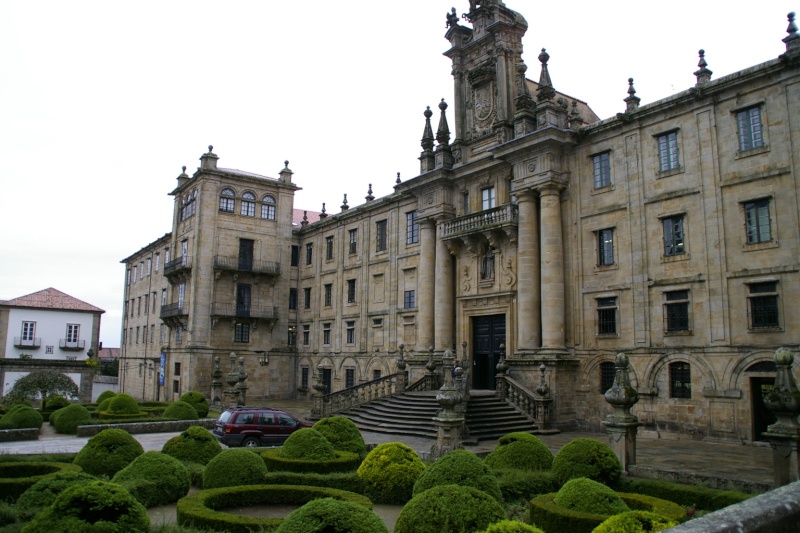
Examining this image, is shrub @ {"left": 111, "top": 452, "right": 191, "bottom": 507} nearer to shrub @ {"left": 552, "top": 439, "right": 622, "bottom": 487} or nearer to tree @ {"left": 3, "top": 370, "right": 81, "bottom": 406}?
shrub @ {"left": 552, "top": 439, "right": 622, "bottom": 487}

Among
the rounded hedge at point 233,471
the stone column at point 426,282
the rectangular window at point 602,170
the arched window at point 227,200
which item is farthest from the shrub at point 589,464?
the arched window at point 227,200

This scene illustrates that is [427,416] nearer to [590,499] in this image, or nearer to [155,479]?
[155,479]

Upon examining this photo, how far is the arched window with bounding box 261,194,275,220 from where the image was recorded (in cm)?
4747

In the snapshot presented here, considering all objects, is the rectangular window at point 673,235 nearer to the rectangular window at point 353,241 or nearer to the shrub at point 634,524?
the shrub at point 634,524

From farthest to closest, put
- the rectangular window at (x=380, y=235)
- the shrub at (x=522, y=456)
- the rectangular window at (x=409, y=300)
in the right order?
the rectangular window at (x=380, y=235) < the rectangular window at (x=409, y=300) < the shrub at (x=522, y=456)

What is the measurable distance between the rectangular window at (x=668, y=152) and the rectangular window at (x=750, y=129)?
2.37m

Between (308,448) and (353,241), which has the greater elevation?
(353,241)

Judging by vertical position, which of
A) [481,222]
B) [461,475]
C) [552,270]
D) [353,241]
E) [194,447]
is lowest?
[194,447]

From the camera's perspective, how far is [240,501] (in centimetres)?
1242

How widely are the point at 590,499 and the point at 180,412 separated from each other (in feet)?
75.3

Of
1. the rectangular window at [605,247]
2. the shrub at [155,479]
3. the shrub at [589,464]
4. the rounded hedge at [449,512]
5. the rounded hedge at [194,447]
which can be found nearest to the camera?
the rounded hedge at [449,512]

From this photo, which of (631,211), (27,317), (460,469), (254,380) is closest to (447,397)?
(460,469)

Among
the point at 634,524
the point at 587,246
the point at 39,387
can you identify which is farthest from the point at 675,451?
the point at 39,387

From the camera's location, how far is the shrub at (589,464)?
1365 cm
